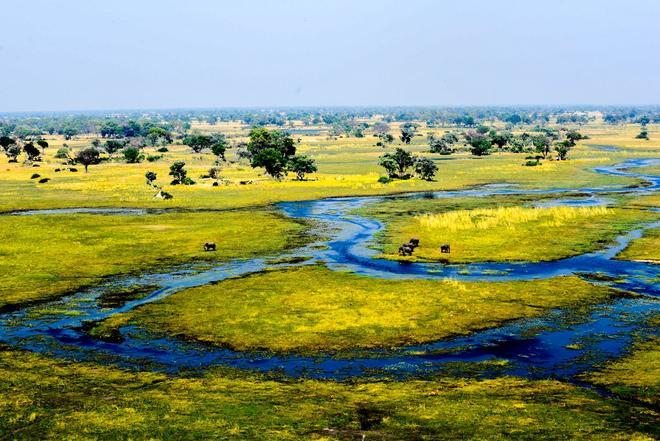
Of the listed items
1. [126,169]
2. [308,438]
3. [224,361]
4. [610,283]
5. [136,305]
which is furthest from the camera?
[126,169]

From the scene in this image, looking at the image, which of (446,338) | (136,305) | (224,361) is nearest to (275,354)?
(224,361)

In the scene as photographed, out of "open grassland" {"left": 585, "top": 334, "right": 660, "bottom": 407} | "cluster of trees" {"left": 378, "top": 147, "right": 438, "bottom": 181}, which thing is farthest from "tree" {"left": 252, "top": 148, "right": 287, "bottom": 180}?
"open grassland" {"left": 585, "top": 334, "right": 660, "bottom": 407}

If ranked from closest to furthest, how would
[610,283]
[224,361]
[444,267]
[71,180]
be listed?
1. [224,361]
2. [610,283]
3. [444,267]
4. [71,180]

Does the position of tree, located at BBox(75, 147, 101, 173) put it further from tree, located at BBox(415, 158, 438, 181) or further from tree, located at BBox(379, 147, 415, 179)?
tree, located at BBox(415, 158, 438, 181)

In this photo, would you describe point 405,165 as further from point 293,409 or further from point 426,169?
point 293,409

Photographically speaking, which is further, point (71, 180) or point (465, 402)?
point (71, 180)

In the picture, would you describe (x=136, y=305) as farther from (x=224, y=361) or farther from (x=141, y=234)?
(x=141, y=234)

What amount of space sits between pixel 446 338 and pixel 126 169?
429 ft

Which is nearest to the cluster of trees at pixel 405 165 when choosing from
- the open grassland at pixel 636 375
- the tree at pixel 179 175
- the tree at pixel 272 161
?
the tree at pixel 272 161

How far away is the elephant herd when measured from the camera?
6531 centimetres

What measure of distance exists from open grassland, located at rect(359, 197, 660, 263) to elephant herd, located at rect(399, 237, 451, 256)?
50 centimetres

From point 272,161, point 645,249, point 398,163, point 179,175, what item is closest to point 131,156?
point 179,175

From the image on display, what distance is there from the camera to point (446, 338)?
41.9 meters

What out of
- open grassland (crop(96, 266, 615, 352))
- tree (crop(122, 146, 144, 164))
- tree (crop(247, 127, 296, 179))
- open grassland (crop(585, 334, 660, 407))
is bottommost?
open grassland (crop(96, 266, 615, 352))
